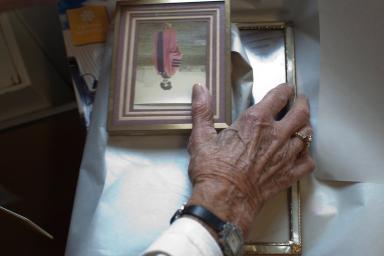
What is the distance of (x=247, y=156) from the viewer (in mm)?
668

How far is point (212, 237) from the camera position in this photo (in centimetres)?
61

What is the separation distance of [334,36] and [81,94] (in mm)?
435

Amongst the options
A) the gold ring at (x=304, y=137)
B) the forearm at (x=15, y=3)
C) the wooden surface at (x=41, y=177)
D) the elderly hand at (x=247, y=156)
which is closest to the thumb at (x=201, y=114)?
the elderly hand at (x=247, y=156)

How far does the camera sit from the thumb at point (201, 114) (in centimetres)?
72

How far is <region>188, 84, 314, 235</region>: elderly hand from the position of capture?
0.64 meters

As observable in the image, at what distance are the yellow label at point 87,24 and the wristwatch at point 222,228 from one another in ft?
1.28

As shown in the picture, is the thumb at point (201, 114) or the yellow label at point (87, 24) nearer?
the thumb at point (201, 114)

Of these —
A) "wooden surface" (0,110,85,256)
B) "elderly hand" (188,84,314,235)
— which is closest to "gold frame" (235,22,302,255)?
"elderly hand" (188,84,314,235)

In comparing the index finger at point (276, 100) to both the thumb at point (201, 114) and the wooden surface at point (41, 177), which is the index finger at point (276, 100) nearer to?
the thumb at point (201, 114)

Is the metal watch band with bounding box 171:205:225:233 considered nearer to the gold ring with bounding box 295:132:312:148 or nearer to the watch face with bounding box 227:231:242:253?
the watch face with bounding box 227:231:242:253

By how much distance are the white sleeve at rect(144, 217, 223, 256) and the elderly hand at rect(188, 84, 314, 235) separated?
35 millimetres

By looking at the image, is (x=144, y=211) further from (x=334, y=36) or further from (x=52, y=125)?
(x=52, y=125)

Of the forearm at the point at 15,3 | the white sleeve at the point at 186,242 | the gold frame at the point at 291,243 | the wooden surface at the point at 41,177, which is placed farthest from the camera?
the wooden surface at the point at 41,177

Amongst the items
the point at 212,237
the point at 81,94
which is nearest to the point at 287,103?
the point at 212,237
